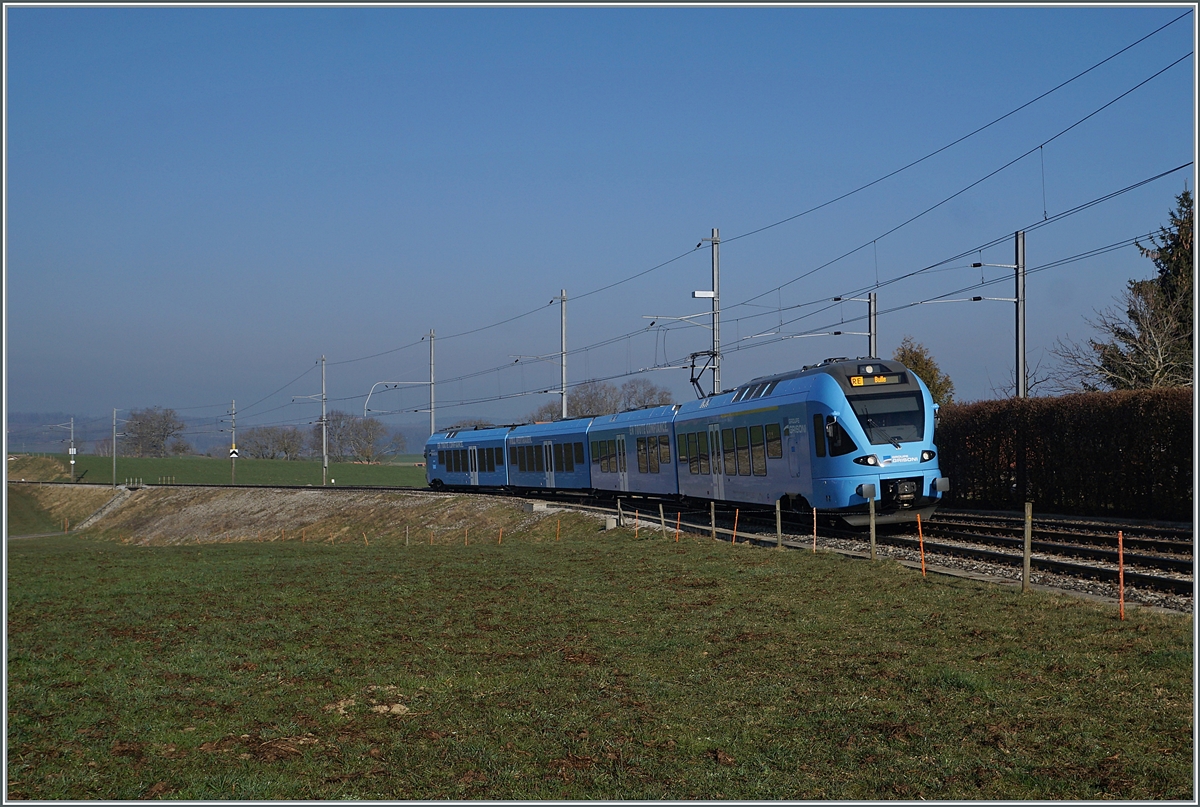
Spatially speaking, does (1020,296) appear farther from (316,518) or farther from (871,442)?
(316,518)

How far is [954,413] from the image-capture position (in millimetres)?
37750

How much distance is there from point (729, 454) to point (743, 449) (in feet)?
3.63

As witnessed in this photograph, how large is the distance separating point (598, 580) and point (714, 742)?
10317mm

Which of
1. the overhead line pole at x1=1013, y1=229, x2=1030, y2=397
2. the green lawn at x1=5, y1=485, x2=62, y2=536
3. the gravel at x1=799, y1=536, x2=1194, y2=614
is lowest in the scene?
the green lawn at x1=5, y1=485, x2=62, y2=536

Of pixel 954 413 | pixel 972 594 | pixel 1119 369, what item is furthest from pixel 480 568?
pixel 1119 369

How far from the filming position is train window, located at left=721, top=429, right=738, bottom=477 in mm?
29422

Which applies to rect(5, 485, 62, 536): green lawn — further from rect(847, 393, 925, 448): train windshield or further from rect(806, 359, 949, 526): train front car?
rect(847, 393, 925, 448): train windshield

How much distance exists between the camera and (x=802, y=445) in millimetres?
24953

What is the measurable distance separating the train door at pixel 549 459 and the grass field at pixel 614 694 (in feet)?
92.1

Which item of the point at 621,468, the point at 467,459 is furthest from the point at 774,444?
the point at 467,459

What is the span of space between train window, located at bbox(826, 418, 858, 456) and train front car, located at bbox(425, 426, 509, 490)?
29.3m

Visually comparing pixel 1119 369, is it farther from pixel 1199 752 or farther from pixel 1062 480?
pixel 1199 752

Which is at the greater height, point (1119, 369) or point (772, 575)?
point (1119, 369)

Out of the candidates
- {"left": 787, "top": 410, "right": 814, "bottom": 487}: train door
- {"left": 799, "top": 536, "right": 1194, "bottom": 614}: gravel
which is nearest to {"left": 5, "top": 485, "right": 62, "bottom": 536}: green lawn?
{"left": 787, "top": 410, "right": 814, "bottom": 487}: train door
